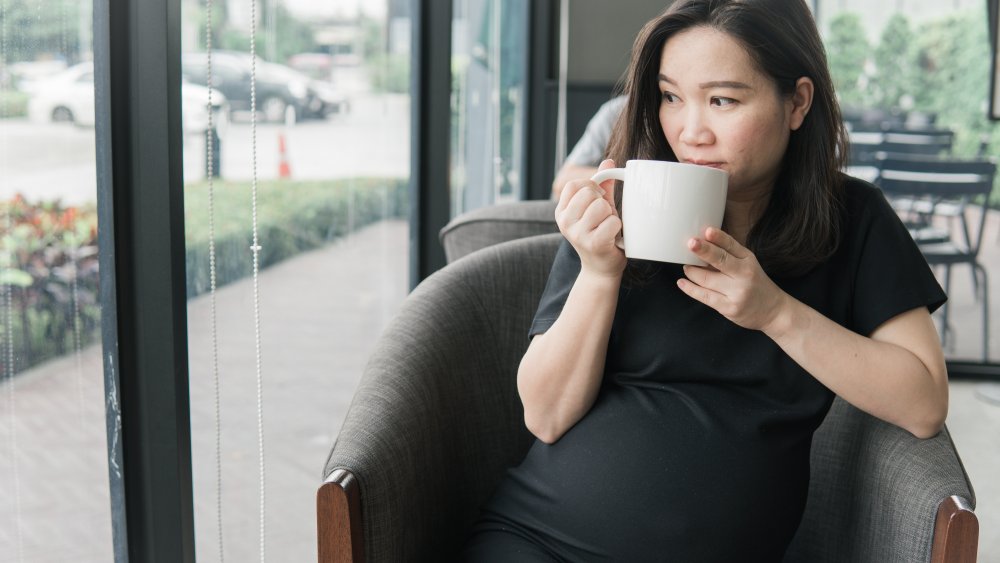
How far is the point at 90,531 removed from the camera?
1111 millimetres

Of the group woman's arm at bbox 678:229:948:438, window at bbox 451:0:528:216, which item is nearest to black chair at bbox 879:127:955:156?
window at bbox 451:0:528:216

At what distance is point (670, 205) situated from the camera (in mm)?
936

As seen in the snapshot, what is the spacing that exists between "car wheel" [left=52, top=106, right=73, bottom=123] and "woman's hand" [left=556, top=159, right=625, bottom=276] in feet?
1.79

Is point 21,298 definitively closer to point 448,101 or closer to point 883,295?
point 883,295

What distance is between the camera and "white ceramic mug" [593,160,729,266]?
934mm

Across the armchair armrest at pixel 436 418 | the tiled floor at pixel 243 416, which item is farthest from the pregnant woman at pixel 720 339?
the tiled floor at pixel 243 416

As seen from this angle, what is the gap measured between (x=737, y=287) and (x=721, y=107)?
0.21 meters

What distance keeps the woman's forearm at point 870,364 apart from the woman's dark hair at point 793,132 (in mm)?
110

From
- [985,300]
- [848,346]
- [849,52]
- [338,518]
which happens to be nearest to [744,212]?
[848,346]

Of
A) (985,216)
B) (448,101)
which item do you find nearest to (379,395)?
(448,101)

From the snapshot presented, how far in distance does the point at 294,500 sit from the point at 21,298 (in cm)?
80

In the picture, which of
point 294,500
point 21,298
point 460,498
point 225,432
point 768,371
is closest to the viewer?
point 21,298

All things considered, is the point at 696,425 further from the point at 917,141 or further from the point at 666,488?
the point at 917,141

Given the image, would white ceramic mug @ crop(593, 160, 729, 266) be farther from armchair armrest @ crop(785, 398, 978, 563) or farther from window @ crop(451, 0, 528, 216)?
window @ crop(451, 0, 528, 216)
